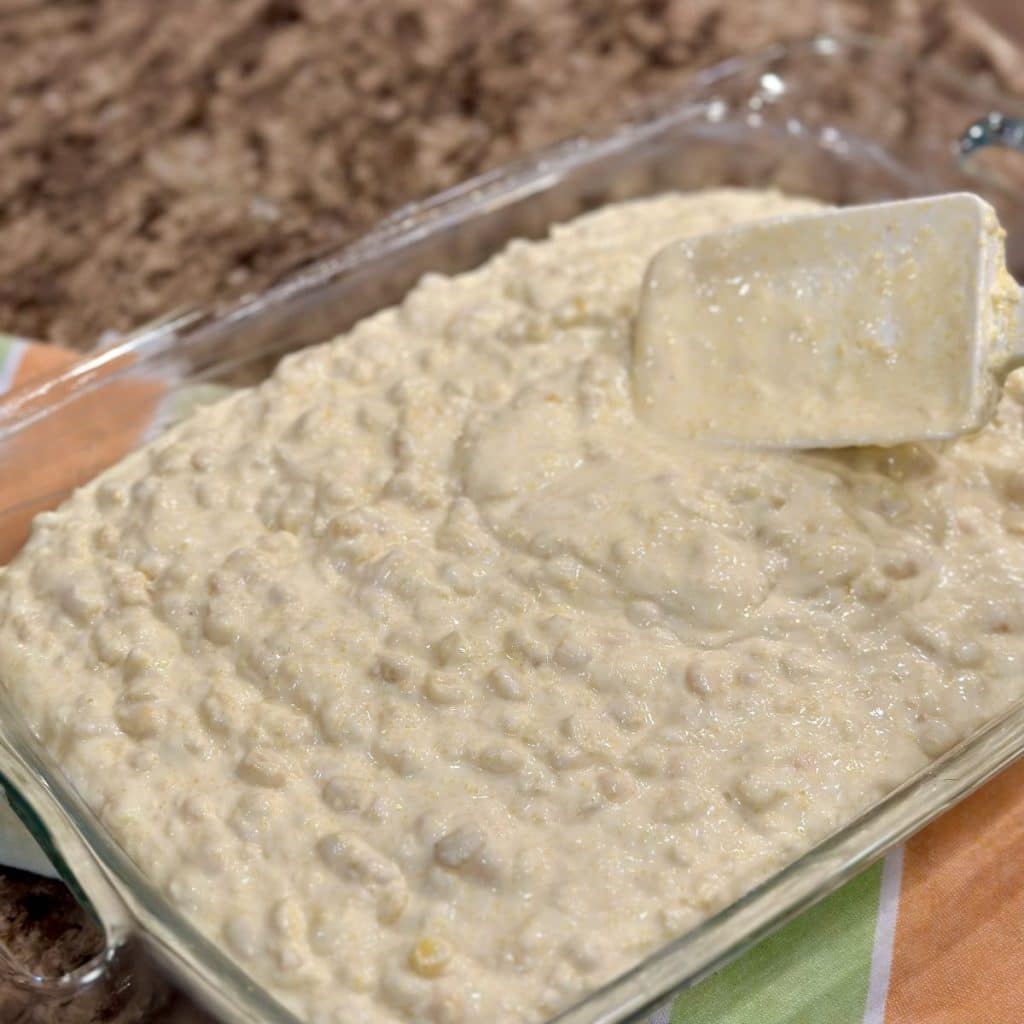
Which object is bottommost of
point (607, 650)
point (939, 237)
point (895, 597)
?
point (895, 597)

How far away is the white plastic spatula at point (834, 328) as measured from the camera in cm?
143

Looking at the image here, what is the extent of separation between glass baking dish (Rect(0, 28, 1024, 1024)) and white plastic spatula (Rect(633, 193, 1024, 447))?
0.36m

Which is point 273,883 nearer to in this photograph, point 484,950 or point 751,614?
point 484,950

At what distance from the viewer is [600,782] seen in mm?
1215

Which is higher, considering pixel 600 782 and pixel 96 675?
pixel 96 675

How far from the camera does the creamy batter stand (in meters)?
1.16

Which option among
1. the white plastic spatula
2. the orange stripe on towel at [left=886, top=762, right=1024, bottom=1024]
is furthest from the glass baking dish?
the white plastic spatula

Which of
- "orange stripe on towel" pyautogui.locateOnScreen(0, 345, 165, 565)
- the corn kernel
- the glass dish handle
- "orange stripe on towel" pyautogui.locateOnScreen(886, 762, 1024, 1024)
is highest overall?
"orange stripe on towel" pyautogui.locateOnScreen(0, 345, 165, 565)

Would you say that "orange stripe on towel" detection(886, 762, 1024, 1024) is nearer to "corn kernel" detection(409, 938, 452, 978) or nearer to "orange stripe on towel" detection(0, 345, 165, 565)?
"corn kernel" detection(409, 938, 452, 978)

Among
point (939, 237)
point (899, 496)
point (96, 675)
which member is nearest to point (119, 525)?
point (96, 675)

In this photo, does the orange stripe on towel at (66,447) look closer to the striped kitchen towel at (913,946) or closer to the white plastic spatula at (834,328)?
the white plastic spatula at (834,328)

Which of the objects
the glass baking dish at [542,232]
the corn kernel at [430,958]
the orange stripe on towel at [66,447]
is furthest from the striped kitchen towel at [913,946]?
the orange stripe on towel at [66,447]

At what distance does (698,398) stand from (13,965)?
3.01ft

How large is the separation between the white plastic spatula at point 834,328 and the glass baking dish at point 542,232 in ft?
1.18
